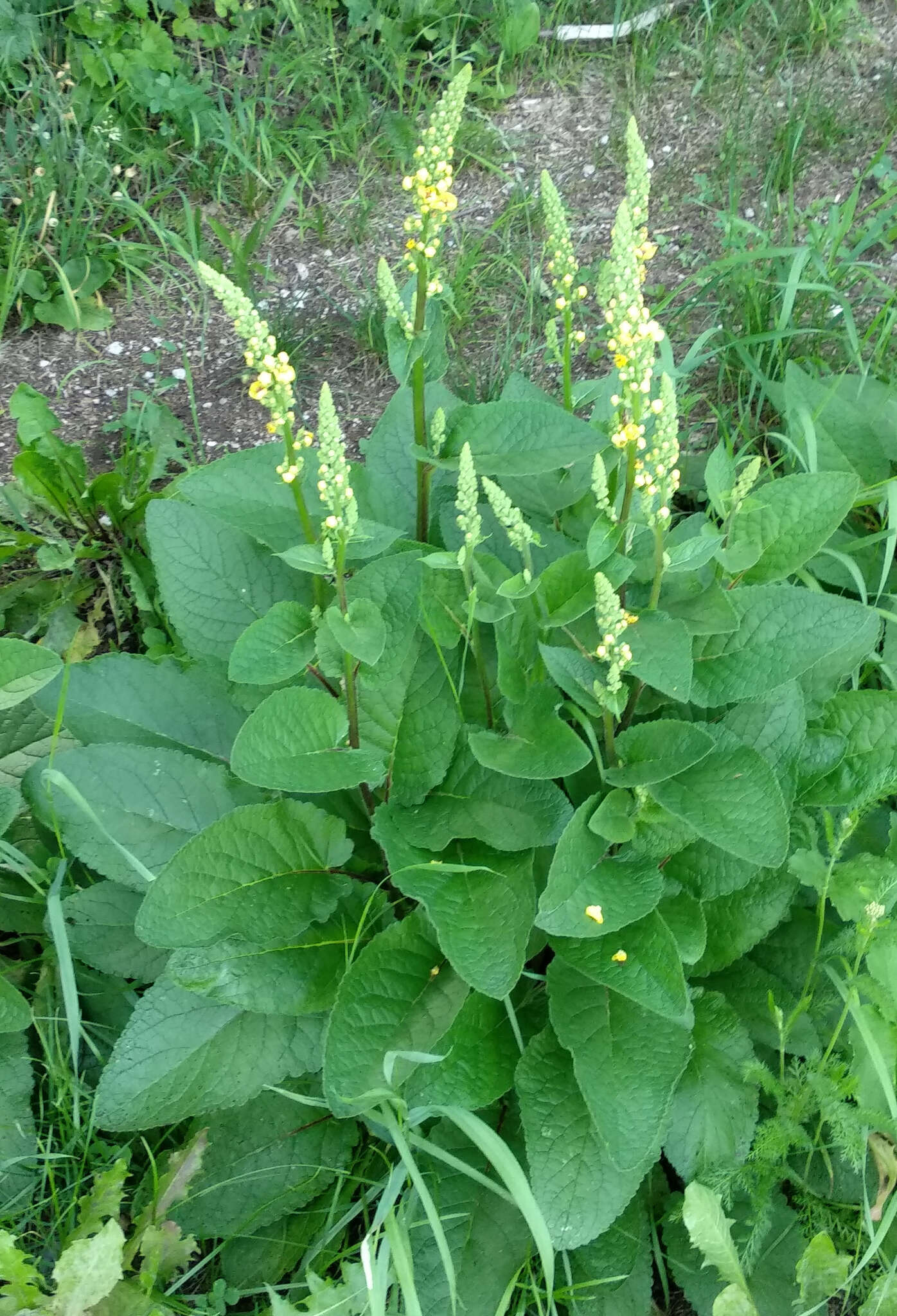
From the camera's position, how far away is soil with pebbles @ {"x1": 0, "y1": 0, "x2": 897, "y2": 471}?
10.9ft

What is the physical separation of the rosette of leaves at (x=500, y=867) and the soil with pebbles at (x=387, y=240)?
130 centimetres

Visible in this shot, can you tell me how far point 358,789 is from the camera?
216cm

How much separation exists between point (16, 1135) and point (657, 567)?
1.71 meters

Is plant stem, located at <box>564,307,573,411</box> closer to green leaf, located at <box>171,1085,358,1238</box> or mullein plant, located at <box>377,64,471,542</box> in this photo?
mullein plant, located at <box>377,64,471,542</box>

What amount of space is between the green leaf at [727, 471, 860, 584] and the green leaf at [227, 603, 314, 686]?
851 millimetres

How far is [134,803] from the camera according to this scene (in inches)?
81.1

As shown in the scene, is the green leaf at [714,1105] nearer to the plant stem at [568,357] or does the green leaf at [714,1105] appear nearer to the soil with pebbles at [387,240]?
the plant stem at [568,357]

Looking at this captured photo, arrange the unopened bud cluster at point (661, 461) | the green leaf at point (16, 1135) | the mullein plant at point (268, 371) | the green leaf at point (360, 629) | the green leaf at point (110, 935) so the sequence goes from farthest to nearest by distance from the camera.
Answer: the green leaf at point (110, 935)
the green leaf at point (16, 1135)
the green leaf at point (360, 629)
the unopened bud cluster at point (661, 461)
the mullein plant at point (268, 371)

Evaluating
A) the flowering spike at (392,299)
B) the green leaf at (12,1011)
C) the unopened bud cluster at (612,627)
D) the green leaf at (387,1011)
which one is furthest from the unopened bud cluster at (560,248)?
the green leaf at (12,1011)

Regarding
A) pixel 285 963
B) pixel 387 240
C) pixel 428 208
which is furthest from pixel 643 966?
pixel 387 240

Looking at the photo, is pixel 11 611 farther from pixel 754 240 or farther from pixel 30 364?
pixel 754 240

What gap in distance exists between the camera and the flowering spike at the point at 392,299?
1624 mm

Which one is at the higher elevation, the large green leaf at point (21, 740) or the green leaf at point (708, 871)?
the large green leaf at point (21, 740)

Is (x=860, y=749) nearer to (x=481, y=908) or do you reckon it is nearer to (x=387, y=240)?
(x=481, y=908)
